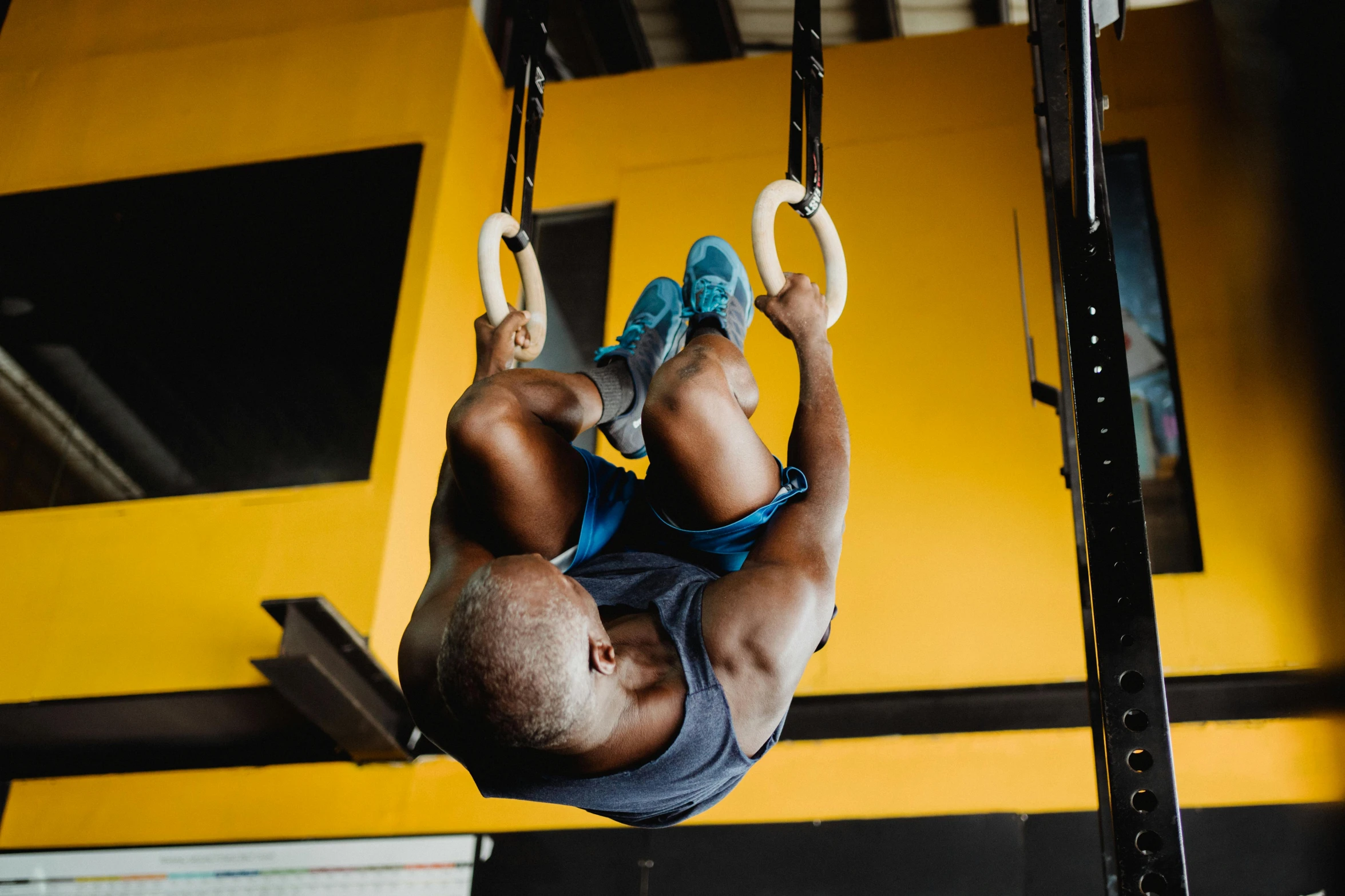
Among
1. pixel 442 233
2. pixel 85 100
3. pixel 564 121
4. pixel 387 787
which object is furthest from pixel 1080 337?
pixel 85 100

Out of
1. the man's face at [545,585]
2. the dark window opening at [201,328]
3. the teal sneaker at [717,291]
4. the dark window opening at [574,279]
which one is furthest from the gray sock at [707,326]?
the dark window opening at [574,279]

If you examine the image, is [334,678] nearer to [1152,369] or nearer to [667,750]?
[667,750]

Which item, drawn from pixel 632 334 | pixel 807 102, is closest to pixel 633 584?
pixel 632 334

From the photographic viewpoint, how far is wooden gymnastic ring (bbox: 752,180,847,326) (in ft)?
6.22

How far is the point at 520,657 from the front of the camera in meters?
1.33

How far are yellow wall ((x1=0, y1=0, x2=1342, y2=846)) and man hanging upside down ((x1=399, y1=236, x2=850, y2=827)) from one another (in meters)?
2.37

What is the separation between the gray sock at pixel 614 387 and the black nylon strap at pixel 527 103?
0.34 metres

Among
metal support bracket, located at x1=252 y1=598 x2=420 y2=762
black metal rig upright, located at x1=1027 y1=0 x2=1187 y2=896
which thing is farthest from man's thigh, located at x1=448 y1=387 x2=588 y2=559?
metal support bracket, located at x1=252 y1=598 x2=420 y2=762

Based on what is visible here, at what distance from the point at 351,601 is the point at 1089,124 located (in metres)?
3.22

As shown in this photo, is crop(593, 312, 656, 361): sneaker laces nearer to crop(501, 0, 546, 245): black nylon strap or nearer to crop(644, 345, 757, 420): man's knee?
crop(501, 0, 546, 245): black nylon strap

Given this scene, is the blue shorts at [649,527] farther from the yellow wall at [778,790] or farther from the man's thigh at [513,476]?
the yellow wall at [778,790]

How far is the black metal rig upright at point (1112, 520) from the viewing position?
1.54m

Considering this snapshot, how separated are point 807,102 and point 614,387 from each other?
2.12 ft

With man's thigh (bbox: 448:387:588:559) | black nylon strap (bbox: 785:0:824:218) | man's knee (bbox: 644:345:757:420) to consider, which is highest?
black nylon strap (bbox: 785:0:824:218)
